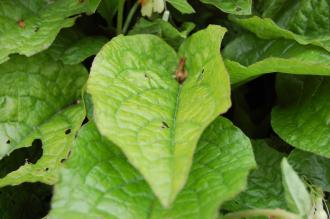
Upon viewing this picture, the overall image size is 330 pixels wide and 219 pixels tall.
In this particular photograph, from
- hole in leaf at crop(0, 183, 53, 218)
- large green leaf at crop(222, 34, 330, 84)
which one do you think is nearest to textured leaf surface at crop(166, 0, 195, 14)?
large green leaf at crop(222, 34, 330, 84)

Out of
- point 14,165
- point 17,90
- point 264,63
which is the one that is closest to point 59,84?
point 17,90

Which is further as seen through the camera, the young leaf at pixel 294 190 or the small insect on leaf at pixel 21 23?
the small insect on leaf at pixel 21 23

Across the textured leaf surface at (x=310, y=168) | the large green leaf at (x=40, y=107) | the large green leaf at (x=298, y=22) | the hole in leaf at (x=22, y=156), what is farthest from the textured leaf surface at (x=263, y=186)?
the hole in leaf at (x=22, y=156)

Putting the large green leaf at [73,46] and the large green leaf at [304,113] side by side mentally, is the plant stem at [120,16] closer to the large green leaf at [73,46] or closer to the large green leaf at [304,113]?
the large green leaf at [73,46]

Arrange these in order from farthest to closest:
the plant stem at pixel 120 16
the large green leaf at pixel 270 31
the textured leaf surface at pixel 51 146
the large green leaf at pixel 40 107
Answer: the plant stem at pixel 120 16 < the large green leaf at pixel 270 31 < the large green leaf at pixel 40 107 < the textured leaf surface at pixel 51 146

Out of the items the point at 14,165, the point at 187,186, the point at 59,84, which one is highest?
the point at 187,186

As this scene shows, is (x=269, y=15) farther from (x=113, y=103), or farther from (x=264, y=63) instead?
(x=113, y=103)
